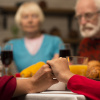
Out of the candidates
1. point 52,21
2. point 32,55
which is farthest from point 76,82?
point 52,21

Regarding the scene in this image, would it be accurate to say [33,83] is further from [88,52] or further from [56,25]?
[56,25]

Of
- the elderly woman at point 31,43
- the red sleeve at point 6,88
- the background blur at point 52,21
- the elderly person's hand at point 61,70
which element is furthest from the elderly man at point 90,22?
the background blur at point 52,21

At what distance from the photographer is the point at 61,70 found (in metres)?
0.70

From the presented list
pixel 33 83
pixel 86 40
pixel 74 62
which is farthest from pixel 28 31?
pixel 33 83

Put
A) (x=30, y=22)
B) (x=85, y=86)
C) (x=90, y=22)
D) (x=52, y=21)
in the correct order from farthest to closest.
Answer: (x=52, y=21)
(x=30, y=22)
(x=90, y=22)
(x=85, y=86)

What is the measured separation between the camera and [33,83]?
73 cm

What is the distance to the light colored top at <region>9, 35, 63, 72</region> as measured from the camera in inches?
77.3

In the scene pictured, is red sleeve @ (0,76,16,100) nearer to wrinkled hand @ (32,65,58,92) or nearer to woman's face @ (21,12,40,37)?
wrinkled hand @ (32,65,58,92)

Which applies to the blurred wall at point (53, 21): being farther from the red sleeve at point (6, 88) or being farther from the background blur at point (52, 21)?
the red sleeve at point (6, 88)

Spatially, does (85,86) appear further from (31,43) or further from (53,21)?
(53,21)

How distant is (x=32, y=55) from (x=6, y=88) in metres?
1.32

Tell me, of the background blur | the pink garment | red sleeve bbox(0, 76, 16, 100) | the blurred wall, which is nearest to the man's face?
the pink garment

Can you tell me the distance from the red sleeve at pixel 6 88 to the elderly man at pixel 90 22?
0.97 meters

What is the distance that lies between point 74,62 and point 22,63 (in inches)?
44.1
